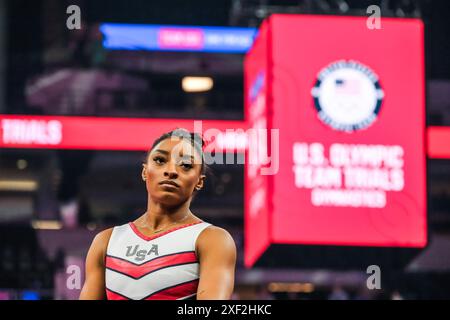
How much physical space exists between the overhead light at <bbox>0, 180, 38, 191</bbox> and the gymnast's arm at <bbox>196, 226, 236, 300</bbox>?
22.8 meters

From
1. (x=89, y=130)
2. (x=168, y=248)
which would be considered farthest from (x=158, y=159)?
(x=89, y=130)

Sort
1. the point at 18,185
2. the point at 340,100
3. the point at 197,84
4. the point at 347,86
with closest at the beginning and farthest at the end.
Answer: the point at 347,86 < the point at 340,100 < the point at 18,185 < the point at 197,84

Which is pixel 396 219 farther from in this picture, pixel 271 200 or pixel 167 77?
pixel 167 77

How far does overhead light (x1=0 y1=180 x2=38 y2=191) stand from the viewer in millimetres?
26391

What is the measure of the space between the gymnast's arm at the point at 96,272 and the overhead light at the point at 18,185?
22642 mm

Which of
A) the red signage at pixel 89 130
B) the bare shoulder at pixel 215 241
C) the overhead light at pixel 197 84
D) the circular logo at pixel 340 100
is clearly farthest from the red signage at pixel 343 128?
the bare shoulder at pixel 215 241

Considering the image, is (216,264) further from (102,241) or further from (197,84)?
(197,84)

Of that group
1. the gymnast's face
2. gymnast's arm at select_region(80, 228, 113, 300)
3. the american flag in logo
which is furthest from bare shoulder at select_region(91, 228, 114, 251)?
the american flag in logo

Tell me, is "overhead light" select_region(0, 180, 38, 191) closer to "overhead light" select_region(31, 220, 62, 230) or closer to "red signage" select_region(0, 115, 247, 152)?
"overhead light" select_region(31, 220, 62, 230)

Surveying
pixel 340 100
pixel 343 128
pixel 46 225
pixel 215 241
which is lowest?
pixel 215 241

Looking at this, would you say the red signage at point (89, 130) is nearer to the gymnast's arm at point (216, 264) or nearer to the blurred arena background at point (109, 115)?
the blurred arena background at point (109, 115)

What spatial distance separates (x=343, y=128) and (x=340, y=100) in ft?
2.13

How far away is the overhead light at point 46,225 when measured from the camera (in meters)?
24.4

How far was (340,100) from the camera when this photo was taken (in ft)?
60.4
